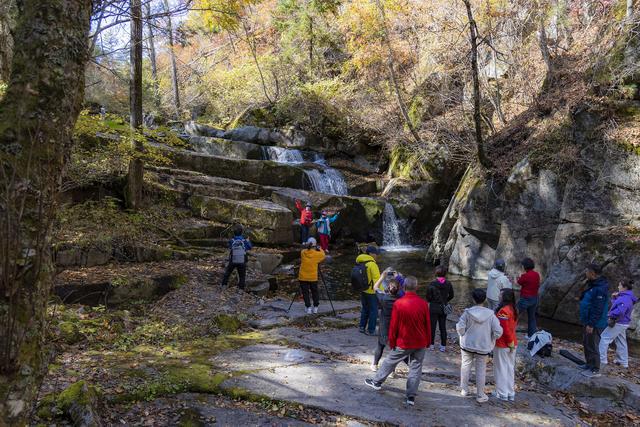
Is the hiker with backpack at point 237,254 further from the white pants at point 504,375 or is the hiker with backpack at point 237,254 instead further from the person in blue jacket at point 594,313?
the person in blue jacket at point 594,313

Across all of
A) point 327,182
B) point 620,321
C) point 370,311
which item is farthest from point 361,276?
point 327,182

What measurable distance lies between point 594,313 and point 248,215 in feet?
38.7

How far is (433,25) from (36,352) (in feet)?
84.6

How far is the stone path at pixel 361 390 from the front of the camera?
5.51m

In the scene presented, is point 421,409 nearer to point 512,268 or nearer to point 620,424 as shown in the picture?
point 620,424

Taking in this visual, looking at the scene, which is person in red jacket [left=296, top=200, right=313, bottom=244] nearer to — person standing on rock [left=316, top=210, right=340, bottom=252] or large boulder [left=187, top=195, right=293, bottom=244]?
person standing on rock [left=316, top=210, right=340, bottom=252]

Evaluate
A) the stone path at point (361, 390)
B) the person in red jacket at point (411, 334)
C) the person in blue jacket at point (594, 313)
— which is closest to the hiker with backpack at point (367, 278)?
the stone path at point (361, 390)

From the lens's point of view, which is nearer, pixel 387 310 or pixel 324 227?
pixel 387 310

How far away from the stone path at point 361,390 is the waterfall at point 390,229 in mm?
13685

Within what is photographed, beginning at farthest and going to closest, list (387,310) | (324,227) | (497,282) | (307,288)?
1. (324,227)
2. (307,288)
3. (497,282)
4. (387,310)

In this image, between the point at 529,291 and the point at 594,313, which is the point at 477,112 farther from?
the point at 594,313

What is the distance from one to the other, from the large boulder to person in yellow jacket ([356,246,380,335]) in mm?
7848

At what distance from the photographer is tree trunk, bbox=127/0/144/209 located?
481 inches

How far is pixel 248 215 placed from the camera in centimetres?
1630
